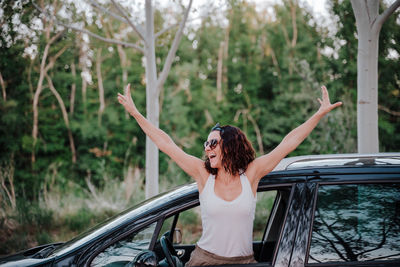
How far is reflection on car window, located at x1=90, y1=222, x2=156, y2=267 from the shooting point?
220 cm

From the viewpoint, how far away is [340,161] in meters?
2.43

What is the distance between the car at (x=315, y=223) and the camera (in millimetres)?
2129

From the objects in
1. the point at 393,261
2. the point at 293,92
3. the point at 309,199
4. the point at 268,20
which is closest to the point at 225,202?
the point at 309,199

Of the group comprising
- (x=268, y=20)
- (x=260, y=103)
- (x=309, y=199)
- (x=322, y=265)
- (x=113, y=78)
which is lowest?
(x=322, y=265)

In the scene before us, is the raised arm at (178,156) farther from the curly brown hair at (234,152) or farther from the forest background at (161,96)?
the forest background at (161,96)

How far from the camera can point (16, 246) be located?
628cm

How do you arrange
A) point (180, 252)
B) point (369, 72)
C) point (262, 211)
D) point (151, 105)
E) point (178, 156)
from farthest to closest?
point (262, 211), point (151, 105), point (369, 72), point (180, 252), point (178, 156)

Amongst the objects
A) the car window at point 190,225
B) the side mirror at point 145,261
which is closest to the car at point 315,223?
the side mirror at point 145,261

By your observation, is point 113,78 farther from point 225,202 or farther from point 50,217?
point 225,202

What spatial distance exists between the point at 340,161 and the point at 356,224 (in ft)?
1.38

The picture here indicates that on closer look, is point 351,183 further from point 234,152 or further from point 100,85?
point 100,85

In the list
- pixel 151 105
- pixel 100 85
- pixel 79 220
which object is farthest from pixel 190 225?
pixel 100 85

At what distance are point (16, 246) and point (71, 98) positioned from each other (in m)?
12.3

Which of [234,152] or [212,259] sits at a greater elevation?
[234,152]
